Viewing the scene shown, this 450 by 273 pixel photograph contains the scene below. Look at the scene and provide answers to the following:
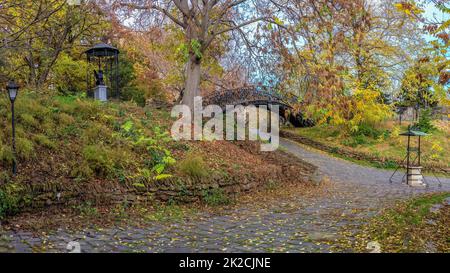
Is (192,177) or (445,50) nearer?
(445,50)

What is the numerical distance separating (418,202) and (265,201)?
172 inches

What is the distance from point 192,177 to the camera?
10922 mm

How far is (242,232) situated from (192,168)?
3.59 meters

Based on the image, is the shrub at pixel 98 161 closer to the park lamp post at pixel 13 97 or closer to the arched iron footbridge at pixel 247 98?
the park lamp post at pixel 13 97

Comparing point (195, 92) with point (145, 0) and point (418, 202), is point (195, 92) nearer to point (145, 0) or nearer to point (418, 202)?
point (145, 0)

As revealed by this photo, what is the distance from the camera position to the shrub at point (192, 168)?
1100 centimetres

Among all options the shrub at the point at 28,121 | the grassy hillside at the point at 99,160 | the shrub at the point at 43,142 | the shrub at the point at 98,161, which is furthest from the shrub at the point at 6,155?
the shrub at the point at 28,121

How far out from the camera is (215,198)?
10797 millimetres

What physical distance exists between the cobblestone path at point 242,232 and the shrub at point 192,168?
1481mm

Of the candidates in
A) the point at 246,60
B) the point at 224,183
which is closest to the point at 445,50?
the point at 224,183

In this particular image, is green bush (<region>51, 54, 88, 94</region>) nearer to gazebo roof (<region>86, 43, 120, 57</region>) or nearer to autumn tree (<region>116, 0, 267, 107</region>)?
gazebo roof (<region>86, 43, 120, 57</region>)

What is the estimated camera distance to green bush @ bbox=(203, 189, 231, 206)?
35.0ft
